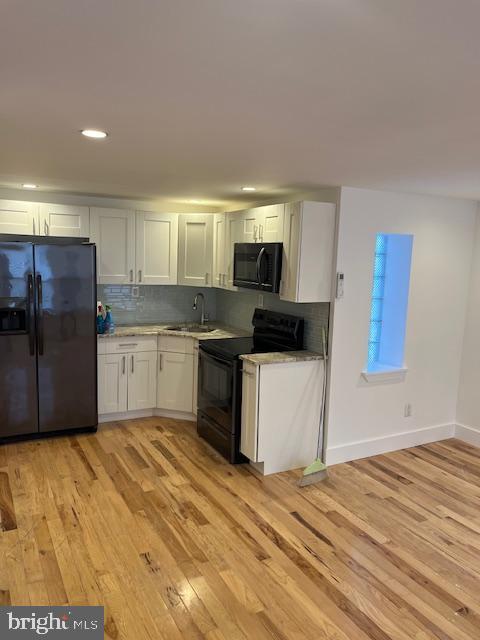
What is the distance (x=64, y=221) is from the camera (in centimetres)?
451

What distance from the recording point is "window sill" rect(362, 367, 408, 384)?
3.96 meters

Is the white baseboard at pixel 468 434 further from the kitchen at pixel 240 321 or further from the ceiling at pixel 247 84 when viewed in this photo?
the ceiling at pixel 247 84

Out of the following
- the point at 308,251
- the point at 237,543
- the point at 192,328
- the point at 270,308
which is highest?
the point at 308,251

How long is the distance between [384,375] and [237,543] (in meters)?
1.96

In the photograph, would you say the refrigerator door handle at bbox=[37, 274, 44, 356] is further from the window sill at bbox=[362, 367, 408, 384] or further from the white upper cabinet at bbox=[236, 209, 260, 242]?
the window sill at bbox=[362, 367, 408, 384]

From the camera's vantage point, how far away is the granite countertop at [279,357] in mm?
3563

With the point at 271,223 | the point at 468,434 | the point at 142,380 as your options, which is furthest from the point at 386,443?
the point at 142,380

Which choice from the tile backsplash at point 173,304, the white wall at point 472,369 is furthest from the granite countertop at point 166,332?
the white wall at point 472,369

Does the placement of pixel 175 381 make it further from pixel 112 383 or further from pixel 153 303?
pixel 153 303

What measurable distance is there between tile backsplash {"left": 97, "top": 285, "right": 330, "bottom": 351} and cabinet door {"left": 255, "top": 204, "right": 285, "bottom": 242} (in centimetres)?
76

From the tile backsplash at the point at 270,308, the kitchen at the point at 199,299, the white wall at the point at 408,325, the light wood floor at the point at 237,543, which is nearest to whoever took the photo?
the light wood floor at the point at 237,543

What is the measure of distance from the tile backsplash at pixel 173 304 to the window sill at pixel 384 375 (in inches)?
43.9

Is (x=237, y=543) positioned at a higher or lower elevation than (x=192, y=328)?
lower

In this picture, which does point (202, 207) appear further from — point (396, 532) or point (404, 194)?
point (396, 532)
